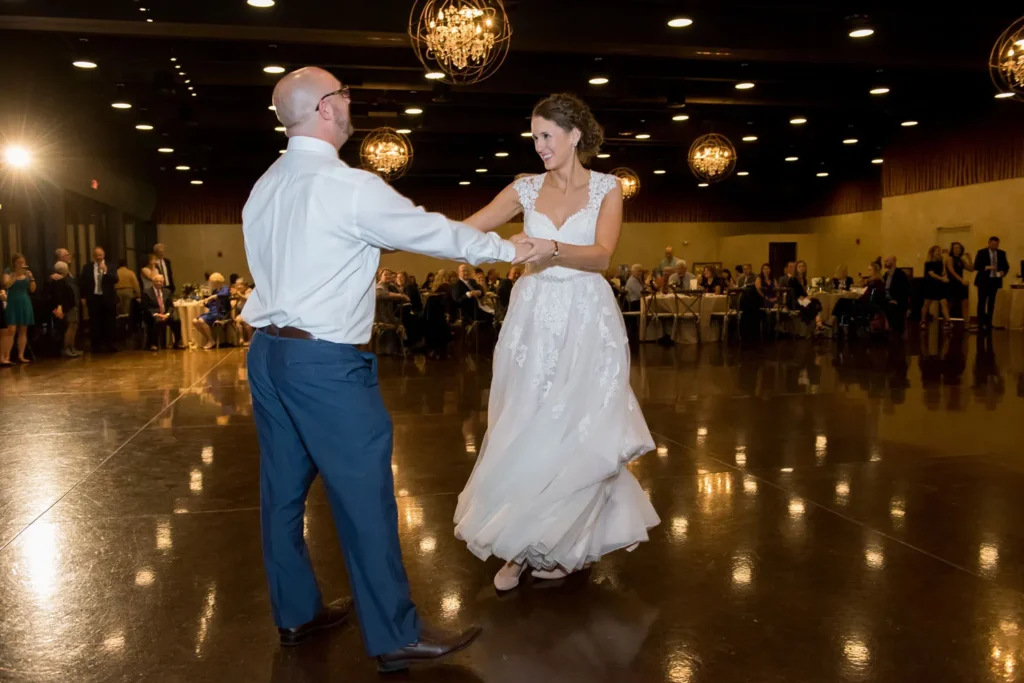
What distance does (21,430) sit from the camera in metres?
5.75

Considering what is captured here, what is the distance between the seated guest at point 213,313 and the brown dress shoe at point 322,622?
10477 mm

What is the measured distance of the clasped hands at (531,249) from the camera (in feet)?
7.77

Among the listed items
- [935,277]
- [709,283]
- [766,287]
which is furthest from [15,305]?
[935,277]

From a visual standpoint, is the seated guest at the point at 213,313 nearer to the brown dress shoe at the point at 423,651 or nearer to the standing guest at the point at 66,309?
the standing guest at the point at 66,309

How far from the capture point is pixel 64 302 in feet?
35.6

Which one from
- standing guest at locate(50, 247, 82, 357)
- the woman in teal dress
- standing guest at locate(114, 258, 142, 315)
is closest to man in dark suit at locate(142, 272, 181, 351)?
standing guest at locate(50, 247, 82, 357)

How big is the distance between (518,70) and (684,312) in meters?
4.24

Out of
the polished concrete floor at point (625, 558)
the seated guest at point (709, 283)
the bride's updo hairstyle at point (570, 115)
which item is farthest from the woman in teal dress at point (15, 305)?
the seated guest at point (709, 283)

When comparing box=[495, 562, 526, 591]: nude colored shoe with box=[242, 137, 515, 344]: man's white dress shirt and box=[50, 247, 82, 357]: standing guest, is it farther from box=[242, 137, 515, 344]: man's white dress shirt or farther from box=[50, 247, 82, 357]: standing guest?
box=[50, 247, 82, 357]: standing guest

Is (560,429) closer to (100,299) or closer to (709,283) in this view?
(100,299)

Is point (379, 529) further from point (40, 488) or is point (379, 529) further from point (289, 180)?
point (40, 488)

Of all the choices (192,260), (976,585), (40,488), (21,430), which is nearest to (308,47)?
(21,430)

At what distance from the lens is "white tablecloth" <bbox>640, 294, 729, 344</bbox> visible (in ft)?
40.6

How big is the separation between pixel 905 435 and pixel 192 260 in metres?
21.2
